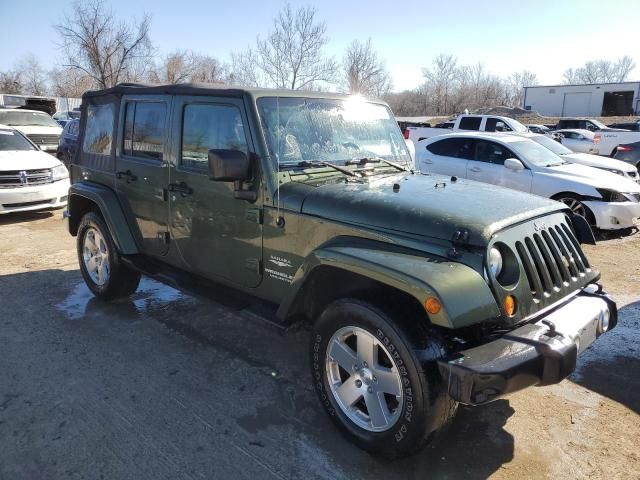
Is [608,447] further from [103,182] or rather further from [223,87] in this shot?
[103,182]

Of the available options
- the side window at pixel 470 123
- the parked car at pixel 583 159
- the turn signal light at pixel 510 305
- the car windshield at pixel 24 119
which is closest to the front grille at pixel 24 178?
the car windshield at pixel 24 119

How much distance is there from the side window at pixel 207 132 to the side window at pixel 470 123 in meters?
13.7

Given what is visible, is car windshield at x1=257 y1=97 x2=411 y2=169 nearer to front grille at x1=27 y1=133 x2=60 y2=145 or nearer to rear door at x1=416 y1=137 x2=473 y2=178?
rear door at x1=416 y1=137 x2=473 y2=178

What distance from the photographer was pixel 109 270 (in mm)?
4758

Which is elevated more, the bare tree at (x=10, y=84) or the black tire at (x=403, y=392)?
the bare tree at (x=10, y=84)

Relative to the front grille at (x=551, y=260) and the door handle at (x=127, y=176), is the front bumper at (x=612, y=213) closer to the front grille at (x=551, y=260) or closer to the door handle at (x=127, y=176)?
the front grille at (x=551, y=260)

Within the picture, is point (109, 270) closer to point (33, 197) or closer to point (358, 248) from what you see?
point (358, 248)

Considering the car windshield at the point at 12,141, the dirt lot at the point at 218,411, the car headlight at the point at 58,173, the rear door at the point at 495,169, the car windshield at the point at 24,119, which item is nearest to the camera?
the dirt lot at the point at 218,411

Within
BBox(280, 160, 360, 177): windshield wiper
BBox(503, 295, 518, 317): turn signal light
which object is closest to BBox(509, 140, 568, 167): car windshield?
BBox(280, 160, 360, 177): windshield wiper

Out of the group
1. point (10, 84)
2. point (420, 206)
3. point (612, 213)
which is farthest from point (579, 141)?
point (10, 84)

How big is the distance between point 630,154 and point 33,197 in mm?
15742

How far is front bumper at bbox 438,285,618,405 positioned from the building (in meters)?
62.8

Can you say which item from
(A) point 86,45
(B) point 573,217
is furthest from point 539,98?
(B) point 573,217

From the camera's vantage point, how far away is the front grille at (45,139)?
14628 mm
